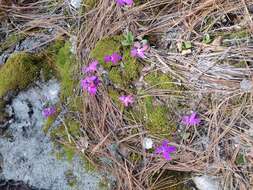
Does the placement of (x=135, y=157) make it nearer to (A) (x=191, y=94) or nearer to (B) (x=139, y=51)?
(A) (x=191, y=94)

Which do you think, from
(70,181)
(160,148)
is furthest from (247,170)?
(70,181)

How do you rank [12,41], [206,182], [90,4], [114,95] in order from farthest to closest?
Answer: [12,41] < [90,4] < [114,95] < [206,182]

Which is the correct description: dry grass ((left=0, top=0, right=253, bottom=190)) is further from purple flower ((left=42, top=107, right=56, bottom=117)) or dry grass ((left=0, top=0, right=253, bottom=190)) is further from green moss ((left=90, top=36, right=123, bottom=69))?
purple flower ((left=42, top=107, right=56, bottom=117))

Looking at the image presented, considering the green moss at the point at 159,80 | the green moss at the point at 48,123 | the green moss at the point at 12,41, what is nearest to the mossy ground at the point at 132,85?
the green moss at the point at 159,80

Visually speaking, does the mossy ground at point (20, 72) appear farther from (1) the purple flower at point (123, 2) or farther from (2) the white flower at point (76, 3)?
(1) the purple flower at point (123, 2)

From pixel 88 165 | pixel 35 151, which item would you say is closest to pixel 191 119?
pixel 88 165

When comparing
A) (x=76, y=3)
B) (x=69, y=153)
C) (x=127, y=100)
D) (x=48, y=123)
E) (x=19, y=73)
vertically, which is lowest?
(x=69, y=153)

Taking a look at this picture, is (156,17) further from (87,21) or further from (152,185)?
(152,185)
